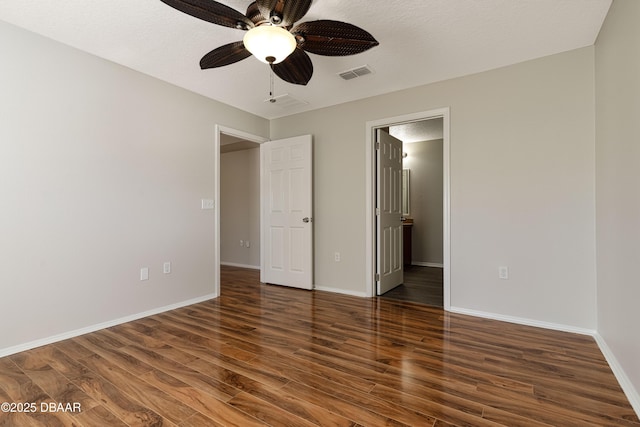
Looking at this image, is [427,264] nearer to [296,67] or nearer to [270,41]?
[296,67]

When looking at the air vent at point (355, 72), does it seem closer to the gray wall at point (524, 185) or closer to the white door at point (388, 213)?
the gray wall at point (524, 185)

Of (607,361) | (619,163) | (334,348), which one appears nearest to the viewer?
(619,163)

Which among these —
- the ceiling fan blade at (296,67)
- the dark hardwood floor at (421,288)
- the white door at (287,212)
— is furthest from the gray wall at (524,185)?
the ceiling fan blade at (296,67)

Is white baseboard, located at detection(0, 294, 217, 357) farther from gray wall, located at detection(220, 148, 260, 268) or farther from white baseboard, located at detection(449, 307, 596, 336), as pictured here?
white baseboard, located at detection(449, 307, 596, 336)

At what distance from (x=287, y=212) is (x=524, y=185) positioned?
285 cm

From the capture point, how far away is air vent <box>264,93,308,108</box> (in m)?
3.91

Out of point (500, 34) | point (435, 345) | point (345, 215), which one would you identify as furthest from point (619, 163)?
point (345, 215)

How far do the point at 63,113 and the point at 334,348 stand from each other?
9.73 ft

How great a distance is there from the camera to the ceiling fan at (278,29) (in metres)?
1.83

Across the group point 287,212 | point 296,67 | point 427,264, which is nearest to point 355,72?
point 296,67

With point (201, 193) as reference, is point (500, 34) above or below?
above

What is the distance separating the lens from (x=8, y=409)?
171 centimetres

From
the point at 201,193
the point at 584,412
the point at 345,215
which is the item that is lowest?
the point at 584,412

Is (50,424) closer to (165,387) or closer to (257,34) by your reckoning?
(165,387)
